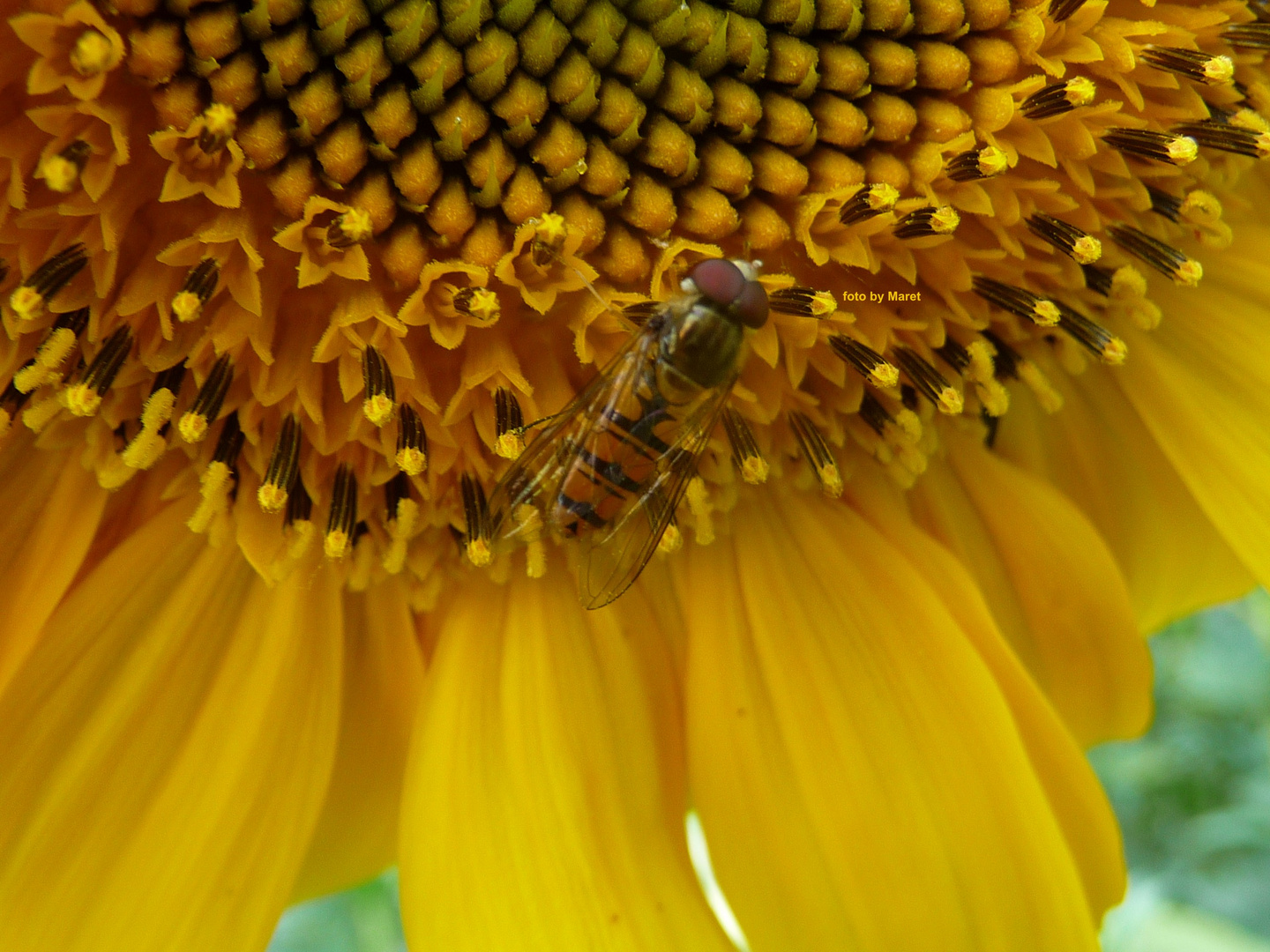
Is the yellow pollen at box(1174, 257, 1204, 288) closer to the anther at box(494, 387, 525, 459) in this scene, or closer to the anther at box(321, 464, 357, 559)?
the anther at box(494, 387, 525, 459)

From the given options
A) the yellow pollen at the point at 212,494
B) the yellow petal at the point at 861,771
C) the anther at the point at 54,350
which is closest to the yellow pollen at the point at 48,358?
the anther at the point at 54,350

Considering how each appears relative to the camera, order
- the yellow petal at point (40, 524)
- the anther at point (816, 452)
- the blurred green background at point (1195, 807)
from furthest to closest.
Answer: the blurred green background at point (1195, 807)
the anther at point (816, 452)
the yellow petal at point (40, 524)

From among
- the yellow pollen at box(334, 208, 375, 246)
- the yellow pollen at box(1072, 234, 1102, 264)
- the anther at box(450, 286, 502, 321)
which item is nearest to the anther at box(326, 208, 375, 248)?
the yellow pollen at box(334, 208, 375, 246)

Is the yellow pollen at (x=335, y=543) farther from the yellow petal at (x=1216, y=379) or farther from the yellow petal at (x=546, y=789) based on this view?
the yellow petal at (x=1216, y=379)

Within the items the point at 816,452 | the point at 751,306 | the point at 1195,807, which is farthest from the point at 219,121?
the point at 1195,807

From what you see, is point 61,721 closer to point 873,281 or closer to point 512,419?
point 512,419
